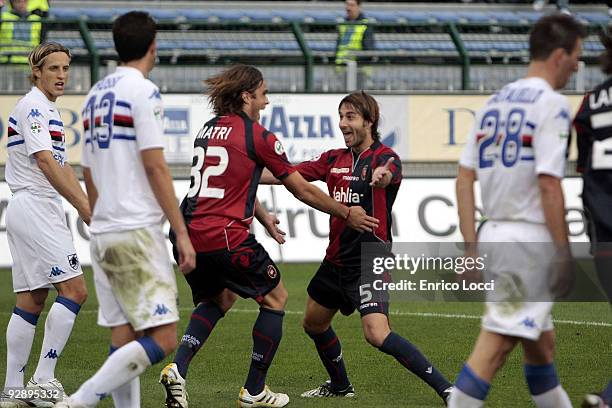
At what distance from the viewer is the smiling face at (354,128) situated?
749cm

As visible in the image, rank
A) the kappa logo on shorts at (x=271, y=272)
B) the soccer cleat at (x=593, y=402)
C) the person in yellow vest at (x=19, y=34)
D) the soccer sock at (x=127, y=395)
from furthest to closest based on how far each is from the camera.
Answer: the person in yellow vest at (x=19, y=34) < the kappa logo on shorts at (x=271, y=272) < the soccer sock at (x=127, y=395) < the soccer cleat at (x=593, y=402)

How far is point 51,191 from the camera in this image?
7543 mm

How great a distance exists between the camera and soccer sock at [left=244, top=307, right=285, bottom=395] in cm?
717

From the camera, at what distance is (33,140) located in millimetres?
7320

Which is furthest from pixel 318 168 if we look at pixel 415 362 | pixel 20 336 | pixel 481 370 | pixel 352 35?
pixel 352 35

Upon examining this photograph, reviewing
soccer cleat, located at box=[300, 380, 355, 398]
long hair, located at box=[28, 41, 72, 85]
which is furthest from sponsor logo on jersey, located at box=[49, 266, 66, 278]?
soccer cleat, located at box=[300, 380, 355, 398]

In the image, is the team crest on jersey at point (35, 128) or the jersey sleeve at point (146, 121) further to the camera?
the team crest on jersey at point (35, 128)

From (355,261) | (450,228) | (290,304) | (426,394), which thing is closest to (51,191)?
(355,261)

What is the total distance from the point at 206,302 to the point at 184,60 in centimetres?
1251

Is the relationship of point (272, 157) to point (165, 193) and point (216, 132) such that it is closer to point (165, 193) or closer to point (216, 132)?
point (216, 132)

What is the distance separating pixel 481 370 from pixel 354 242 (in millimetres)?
2334

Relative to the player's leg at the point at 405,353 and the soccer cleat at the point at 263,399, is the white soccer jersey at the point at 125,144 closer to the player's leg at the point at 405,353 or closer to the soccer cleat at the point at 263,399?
the soccer cleat at the point at 263,399

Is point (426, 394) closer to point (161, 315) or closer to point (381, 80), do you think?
point (161, 315)

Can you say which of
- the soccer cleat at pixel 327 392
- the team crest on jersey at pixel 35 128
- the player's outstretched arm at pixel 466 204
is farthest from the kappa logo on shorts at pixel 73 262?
the player's outstretched arm at pixel 466 204
